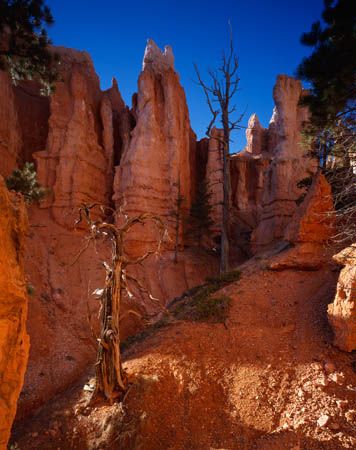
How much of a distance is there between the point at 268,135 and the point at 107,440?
135 feet

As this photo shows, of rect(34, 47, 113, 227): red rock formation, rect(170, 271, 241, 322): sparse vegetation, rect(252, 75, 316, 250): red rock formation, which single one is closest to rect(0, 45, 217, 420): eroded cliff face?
rect(34, 47, 113, 227): red rock formation

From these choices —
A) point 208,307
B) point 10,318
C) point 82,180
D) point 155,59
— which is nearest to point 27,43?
point 10,318

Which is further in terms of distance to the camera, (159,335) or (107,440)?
(159,335)

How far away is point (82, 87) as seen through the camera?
22.1 m

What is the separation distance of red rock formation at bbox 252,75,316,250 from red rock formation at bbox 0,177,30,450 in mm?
18074

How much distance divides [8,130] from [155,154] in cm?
1171

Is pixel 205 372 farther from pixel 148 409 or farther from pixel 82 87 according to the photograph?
pixel 82 87

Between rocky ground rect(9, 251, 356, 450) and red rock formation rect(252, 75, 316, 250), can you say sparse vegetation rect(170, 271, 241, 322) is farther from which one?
red rock formation rect(252, 75, 316, 250)

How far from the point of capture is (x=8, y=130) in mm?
18297

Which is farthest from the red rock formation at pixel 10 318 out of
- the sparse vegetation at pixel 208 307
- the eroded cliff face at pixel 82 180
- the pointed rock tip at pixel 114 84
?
the pointed rock tip at pixel 114 84

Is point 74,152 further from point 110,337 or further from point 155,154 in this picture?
point 110,337

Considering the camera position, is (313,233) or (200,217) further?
(200,217)

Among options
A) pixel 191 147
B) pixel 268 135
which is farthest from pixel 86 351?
pixel 268 135

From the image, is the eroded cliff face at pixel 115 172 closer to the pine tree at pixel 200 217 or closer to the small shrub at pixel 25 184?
the pine tree at pixel 200 217
